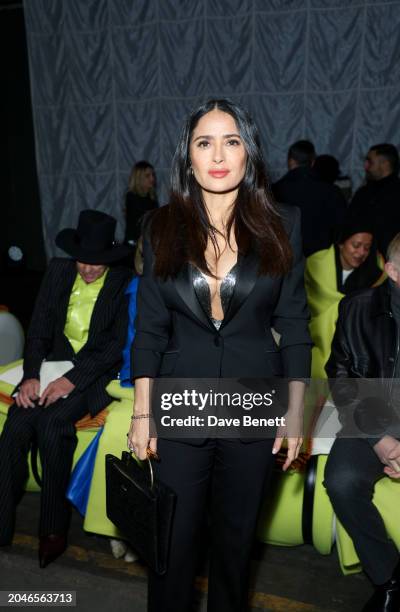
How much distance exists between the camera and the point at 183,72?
6.36 meters

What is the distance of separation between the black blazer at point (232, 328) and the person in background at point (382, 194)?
2221mm

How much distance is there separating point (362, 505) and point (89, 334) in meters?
1.44

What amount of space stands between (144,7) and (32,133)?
7.68 feet

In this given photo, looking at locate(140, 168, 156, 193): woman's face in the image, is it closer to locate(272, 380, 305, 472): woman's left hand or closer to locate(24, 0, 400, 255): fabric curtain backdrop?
locate(24, 0, 400, 255): fabric curtain backdrop

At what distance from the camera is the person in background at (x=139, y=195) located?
582cm

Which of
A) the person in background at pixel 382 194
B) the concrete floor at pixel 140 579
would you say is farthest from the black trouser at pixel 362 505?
the person in background at pixel 382 194

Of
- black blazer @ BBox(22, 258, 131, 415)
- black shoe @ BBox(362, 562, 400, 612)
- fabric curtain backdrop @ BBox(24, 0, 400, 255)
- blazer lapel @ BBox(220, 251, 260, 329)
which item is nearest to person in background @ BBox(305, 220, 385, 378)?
black blazer @ BBox(22, 258, 131, 415)

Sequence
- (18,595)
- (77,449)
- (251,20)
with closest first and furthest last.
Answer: (18,595) → (77,449) → (251,20)

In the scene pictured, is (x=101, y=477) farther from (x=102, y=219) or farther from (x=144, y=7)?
(x=144, y=7)

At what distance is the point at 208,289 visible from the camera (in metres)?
1.61

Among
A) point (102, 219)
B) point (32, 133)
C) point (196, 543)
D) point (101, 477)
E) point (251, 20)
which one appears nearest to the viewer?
point (196, 543)

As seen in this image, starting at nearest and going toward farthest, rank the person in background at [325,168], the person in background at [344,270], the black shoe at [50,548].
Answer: the black shoe at [50,548] → the person in background at [344,270] → the person in background at [325,168]

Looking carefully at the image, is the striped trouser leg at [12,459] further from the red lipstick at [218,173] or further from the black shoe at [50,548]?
the red lipstick at [218,173]

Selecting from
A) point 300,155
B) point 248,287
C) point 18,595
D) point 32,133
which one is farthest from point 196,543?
point 32,133
